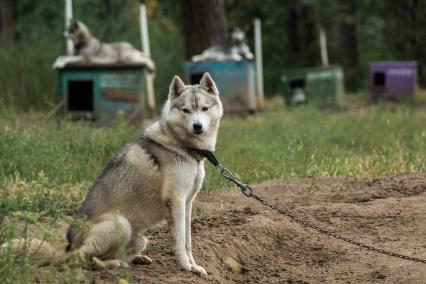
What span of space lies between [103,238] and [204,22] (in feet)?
39.7

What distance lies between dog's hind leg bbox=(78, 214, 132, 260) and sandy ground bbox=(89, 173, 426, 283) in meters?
0.15

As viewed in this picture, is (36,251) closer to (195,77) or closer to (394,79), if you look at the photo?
(195,77)

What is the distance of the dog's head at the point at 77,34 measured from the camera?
14.9 m

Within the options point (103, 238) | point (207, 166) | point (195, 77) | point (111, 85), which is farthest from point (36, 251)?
point (195, 77)

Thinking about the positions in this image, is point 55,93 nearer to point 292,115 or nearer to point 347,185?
point 292,115

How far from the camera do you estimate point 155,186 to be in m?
5.80

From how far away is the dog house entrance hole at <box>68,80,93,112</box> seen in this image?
14.2 meters

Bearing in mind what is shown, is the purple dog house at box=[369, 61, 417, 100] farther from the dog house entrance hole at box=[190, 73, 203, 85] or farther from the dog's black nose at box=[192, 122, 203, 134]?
the dog's black nose at box=[192, 122, 203, 134]

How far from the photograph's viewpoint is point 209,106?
598 centimetres

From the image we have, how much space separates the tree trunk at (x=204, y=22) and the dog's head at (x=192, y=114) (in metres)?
11.4

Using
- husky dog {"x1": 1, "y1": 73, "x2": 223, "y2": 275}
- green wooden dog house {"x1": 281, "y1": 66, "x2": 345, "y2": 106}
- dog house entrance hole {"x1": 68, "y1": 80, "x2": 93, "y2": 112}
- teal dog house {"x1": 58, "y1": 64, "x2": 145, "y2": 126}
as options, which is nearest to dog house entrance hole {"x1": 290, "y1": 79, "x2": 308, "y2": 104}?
green wooden dog house {"x1": 281, "y1": 66, "x2": 345, "y2": 106}

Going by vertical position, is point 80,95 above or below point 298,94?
above

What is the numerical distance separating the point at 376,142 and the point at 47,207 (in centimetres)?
584

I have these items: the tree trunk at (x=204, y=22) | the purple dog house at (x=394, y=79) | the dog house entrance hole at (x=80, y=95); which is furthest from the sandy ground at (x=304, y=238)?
the purple dog house at (x=394, y=79)
